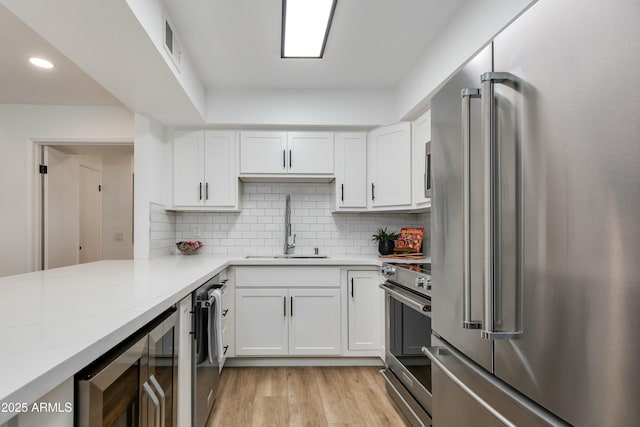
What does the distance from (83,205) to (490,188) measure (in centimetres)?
602

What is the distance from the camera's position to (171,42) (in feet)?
6.81

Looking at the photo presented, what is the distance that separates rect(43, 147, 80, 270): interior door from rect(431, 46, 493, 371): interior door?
3.94 meters

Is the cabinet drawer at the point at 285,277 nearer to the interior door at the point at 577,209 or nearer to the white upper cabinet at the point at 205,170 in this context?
the white upper cabinet at the point at 205,170

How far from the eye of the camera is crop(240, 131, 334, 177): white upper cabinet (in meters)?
3.28

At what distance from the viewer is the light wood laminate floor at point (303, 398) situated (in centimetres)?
214

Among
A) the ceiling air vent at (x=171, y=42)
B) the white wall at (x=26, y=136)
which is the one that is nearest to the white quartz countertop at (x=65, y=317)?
the ceiling air vent at (x=171, y=42)

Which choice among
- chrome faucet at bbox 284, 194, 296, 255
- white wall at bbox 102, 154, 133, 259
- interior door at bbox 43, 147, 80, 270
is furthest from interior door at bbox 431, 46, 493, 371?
white wall at bbox 102, 154, 133, 259

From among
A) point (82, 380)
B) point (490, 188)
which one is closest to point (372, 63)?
point (490, 188)

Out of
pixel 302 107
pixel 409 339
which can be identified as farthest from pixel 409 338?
pixel 302 107

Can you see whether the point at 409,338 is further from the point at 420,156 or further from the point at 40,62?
the point at 40,62

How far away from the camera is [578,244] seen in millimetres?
689

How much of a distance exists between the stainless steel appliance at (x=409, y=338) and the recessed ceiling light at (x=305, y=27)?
5.14 ft

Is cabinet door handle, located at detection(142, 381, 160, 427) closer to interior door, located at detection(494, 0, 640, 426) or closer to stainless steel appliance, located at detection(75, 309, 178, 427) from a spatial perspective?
stainless steel appliance, located at detection(75, 309, 178, 427)

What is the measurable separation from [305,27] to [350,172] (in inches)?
55.7
